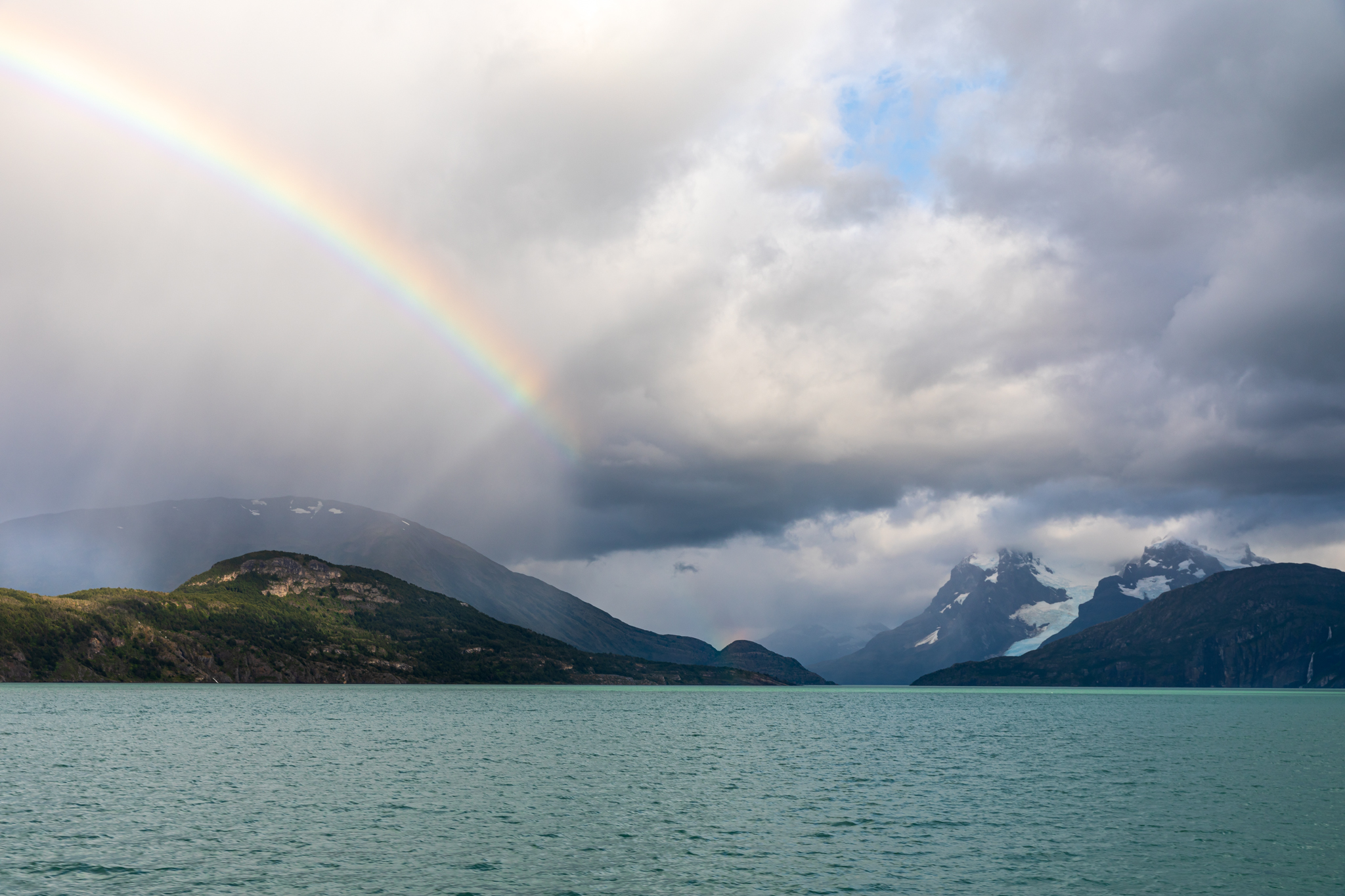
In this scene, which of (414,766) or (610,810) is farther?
(414,766)

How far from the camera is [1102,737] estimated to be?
187375 mm

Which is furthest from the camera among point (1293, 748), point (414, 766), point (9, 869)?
point (1293, 748)

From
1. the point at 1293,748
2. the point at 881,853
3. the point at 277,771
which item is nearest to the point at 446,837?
the point at 881,853

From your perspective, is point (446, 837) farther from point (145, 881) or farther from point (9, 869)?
point (9, 869)

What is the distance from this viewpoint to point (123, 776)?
326 feet

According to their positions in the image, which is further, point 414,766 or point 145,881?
point 414,766

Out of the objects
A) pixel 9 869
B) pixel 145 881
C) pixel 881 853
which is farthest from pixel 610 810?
pixel 9 869

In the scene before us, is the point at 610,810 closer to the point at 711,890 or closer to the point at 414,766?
the point at 711,890

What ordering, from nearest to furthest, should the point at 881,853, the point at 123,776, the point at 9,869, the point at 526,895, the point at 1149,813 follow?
the point at 526,895 → the point at 9,869 → the point at 881,853 → the point at 1149,813 → the point at 123,776

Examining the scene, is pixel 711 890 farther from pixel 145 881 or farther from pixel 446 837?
pixel 145 881

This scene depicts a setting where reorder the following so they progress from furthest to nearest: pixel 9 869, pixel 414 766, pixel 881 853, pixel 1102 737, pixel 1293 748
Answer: pixel 1102 737
pixel 1293 748
pixel 414 766
pixel 881 853
pixel 9 869

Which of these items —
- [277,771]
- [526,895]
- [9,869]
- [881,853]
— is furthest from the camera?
[277,771]

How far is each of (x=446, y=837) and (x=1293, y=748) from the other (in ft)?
520

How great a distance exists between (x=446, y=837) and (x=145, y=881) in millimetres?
21326
